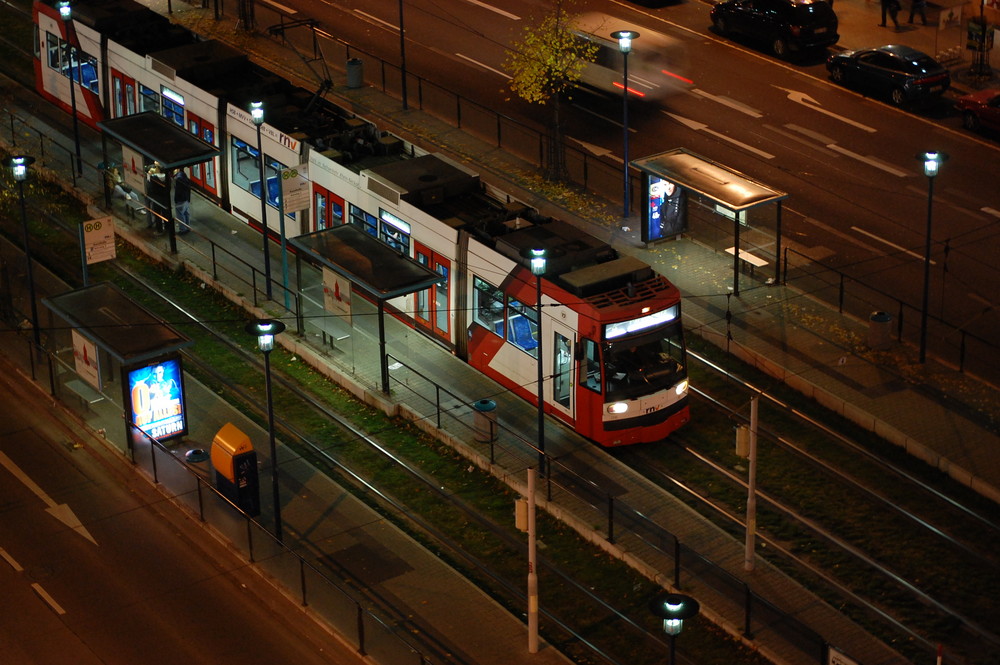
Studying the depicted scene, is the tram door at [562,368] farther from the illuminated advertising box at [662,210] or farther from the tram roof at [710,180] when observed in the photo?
the illuminated advertising box at [662,210]

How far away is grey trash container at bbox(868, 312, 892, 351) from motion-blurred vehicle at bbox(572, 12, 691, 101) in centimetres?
1347

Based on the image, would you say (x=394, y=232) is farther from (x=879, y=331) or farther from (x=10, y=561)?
(x=10, y=561)

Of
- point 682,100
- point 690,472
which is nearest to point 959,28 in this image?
point 682,100

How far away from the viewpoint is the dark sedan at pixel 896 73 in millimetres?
46406

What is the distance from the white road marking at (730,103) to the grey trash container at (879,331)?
13.1 m

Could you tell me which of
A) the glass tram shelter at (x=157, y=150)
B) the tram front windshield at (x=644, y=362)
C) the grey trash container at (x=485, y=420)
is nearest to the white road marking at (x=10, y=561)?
the grey trash container at (x=485, y=420)

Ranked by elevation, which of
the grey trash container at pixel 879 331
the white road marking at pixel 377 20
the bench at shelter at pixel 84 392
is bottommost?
the bench at shelter at pixel 84 392

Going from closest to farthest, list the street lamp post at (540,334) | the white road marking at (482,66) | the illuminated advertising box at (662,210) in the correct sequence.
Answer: the street lamp post at (540,334) → the illuminated advertising box at (662,210) → the white road marking at (482,66)

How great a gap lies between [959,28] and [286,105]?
22.7 meters

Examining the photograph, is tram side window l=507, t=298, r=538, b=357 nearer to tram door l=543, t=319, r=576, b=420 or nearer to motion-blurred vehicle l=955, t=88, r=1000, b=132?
tram door l=543, t=319, r=576, b=420

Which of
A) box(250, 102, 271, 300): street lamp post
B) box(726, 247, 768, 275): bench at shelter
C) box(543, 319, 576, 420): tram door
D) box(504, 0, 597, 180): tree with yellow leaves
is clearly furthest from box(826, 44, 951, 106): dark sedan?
box(543, 319, 576, 420): tram door


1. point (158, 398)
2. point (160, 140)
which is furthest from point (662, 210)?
point (158, 398)

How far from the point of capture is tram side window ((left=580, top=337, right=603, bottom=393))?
30625 millimetres

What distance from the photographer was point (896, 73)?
153 feet
